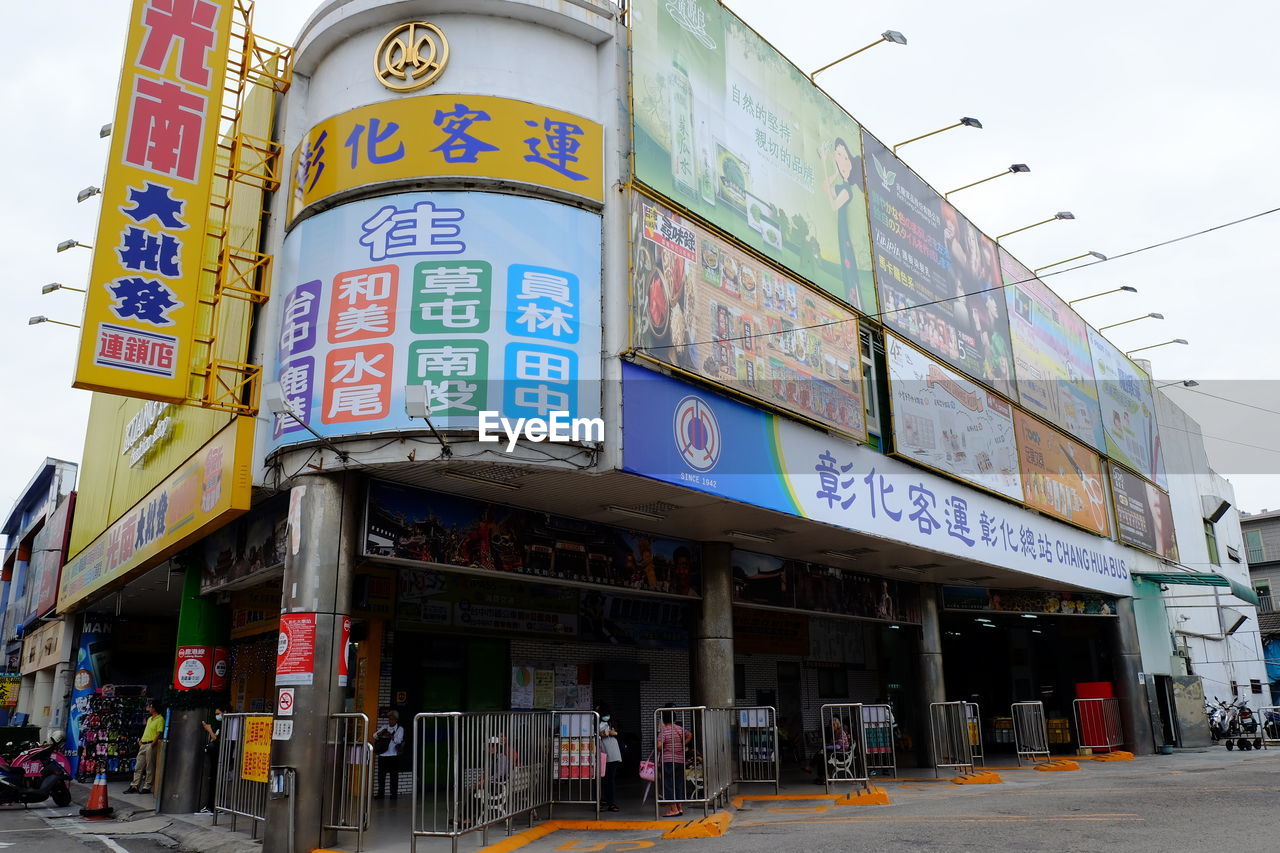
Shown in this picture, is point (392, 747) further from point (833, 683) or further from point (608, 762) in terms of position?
point (833, 683)

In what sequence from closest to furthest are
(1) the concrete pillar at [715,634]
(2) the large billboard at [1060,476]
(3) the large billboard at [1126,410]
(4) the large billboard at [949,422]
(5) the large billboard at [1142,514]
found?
(1) the concrete pillar at [715,634]
(4) the large billboard at [949,422]
(2) the large billboard at [1060,476]
(5) the large billboard at [1142,514]
(3) the large billboard at [1126,410]

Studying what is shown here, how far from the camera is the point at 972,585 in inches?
1064

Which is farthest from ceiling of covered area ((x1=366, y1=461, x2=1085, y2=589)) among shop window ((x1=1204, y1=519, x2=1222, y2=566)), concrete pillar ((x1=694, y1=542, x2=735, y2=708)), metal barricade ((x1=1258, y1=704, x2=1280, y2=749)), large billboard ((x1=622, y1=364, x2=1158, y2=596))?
shop window ((x1=1204, y1=519, x2=1222, y2=566))

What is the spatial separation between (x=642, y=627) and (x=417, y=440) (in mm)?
10589

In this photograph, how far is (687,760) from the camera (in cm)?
1452

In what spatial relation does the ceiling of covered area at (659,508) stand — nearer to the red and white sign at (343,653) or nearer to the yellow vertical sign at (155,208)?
the red and white sign at (343,653)

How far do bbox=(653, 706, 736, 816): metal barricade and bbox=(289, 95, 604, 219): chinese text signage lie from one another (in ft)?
26.6

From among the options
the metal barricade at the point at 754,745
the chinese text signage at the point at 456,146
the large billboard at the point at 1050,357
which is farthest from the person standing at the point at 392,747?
the large billboard at the point at 1050,357

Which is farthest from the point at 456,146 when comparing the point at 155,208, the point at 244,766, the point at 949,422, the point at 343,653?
the point at 949,422

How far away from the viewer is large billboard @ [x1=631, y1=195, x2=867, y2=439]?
15281 millimetres

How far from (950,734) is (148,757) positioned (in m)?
17.0

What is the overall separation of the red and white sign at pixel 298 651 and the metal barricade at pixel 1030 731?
693 inches

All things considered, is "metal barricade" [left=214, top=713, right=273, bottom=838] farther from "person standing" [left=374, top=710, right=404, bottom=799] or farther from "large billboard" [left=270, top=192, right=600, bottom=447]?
"large billboard" [left=270, top=192, right=600, bottom=447]

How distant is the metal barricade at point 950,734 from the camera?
20562mm
